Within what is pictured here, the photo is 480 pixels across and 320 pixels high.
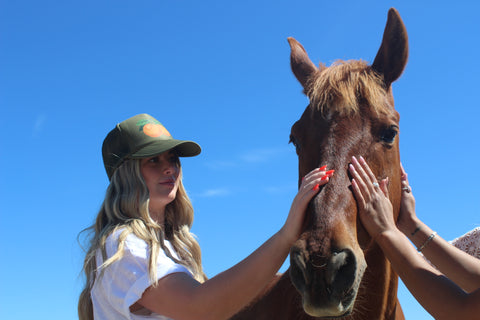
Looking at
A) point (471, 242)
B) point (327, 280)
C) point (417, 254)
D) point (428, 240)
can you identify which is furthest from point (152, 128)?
point (471, 242)

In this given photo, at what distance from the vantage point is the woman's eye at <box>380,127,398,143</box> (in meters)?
3.18

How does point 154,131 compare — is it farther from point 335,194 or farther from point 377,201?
point 377,201

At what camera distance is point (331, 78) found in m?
3.44

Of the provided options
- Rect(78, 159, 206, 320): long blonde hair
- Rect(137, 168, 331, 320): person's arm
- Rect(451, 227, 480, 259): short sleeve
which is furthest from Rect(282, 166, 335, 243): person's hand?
Rect(451, 227, 480, 259): short sleeve

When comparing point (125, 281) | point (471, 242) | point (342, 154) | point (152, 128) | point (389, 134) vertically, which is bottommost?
point (471, 242)

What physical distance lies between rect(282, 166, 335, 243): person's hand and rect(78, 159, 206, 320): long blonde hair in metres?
0.85

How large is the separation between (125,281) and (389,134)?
217cm

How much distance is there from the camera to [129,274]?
258cm

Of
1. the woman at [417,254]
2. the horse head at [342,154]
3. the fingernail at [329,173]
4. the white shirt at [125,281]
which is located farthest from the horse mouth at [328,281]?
the white shirt at [125,281]

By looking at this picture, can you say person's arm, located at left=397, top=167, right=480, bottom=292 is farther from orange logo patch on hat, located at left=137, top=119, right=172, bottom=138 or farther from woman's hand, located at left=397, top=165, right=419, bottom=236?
orange logo patch on hat, located at left=137, top=119, right=172, bottom=138

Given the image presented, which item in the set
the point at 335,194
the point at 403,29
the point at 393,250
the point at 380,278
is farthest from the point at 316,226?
the point at 403,29

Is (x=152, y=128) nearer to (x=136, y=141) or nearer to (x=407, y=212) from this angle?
(x=136, y=141)

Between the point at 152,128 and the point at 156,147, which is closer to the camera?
the point at 156,147

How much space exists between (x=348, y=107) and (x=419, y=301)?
4.72ft
